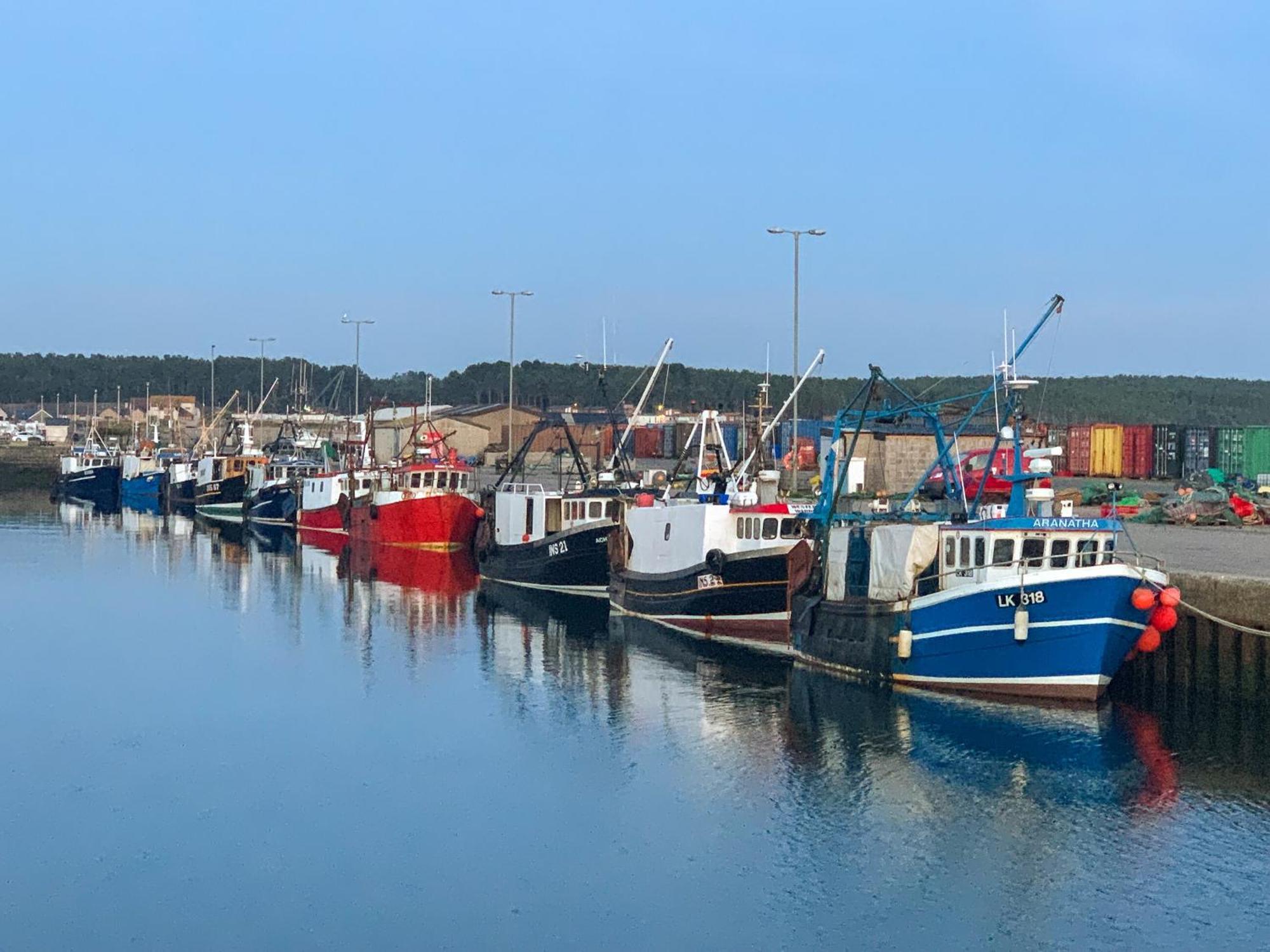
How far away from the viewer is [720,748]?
2817 centimetres

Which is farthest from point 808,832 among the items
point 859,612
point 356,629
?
point 356,629

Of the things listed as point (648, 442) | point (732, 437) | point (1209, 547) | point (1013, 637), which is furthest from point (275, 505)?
point (1013, 637)

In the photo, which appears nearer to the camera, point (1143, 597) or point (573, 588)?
point (1143, 597)

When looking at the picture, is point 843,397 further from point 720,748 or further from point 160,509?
point 720,748

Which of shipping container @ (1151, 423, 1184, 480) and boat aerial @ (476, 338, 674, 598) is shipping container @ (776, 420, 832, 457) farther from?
boat aerial @ (476, 338, 674, 598)

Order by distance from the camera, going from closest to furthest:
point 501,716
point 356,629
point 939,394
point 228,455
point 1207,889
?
point 1207,889
point 501,716
point 356,629
point 228,455
point 939,394

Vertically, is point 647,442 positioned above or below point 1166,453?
below

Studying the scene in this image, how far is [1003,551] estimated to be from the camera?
28.9 m

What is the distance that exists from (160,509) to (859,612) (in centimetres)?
8043

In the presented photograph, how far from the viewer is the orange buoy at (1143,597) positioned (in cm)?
2706

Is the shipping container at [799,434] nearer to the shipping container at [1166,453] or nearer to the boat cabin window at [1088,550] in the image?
the shipping container at [1166,453]

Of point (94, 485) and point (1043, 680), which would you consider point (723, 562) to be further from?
point (94, 485)

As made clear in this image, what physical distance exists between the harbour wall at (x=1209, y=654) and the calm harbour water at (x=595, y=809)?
0.48 meters

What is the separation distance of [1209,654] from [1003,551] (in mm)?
4183
